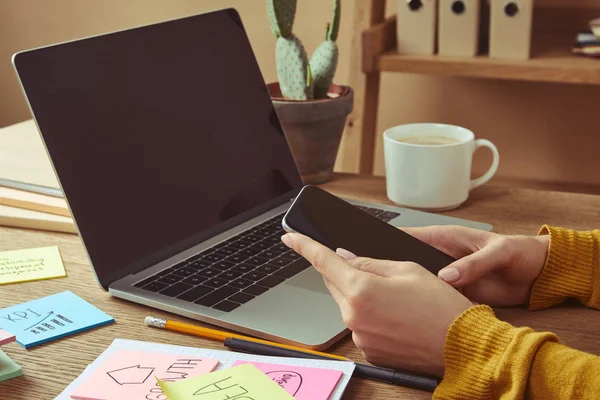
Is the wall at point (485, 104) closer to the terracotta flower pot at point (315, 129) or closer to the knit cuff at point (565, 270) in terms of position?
the terracotta flower pot at point (315, 129)

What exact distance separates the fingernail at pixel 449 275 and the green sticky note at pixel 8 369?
37cm

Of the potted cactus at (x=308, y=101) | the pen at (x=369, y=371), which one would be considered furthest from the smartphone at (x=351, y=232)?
the potted cactus at (x=308, y=101)

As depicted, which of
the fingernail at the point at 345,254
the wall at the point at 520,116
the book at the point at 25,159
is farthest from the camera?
the wall at the point at 520,116

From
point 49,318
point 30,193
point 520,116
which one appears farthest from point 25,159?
→ point 520,116

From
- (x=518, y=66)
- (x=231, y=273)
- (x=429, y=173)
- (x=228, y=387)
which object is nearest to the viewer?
(x=228, y=387)

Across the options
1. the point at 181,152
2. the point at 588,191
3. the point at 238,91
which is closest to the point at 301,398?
the point at 181,152

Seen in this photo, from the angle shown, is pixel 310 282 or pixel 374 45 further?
pixel 374 45

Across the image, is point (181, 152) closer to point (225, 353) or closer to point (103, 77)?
point (103, 77)

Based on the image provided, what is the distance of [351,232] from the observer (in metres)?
0.74

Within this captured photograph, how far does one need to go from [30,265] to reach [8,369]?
0.24m

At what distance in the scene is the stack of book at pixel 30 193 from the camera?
0.98 metres

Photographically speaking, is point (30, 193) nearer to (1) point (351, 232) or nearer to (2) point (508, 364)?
(1) point (351, 232)

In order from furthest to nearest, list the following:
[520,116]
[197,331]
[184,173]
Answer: [520,116]
[184,173]
[197,331]

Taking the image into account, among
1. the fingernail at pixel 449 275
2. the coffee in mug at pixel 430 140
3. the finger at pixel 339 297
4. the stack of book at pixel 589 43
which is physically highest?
the stack of book at pixel 589 43
